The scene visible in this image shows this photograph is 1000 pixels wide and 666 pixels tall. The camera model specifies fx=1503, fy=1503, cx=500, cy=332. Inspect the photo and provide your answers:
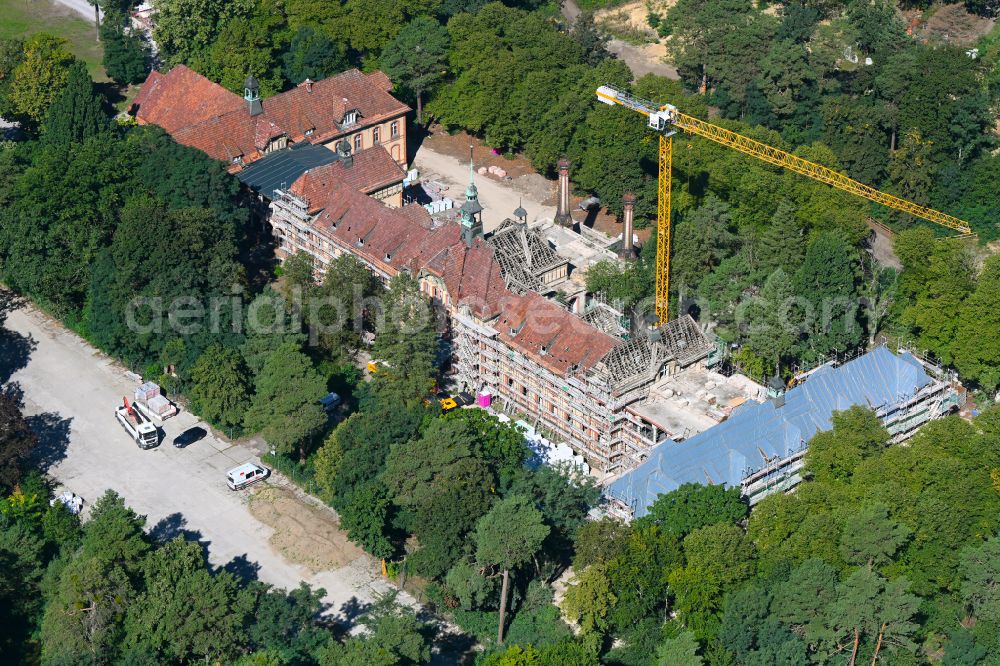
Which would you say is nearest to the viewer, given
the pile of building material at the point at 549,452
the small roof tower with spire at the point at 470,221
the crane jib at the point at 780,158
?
the pile of building material at the point at 549,452

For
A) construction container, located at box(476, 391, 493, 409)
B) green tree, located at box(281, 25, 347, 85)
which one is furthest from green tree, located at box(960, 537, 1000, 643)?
green tree, located at box(281, 25, 347, 85)

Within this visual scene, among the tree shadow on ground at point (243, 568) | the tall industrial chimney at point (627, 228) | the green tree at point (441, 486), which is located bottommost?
the tree shadow on ground at point (243, 568)

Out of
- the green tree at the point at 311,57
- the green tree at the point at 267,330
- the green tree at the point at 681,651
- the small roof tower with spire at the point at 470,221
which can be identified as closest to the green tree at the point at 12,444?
the green tree at the point at 267,330

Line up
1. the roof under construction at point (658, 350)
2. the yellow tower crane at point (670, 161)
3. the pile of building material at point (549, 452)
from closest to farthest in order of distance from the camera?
1. the roof under construction at point (658, 350)
2. the pile of building material at point (549, 452)
3. the yellow tower crane at point (670, 161)

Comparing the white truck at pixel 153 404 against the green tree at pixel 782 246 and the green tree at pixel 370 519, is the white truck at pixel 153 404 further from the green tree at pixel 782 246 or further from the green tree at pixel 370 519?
the green tree at pixel 782 246

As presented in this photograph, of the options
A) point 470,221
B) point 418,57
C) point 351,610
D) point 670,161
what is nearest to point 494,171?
point 418,57

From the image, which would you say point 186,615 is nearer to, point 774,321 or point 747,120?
point 774,321

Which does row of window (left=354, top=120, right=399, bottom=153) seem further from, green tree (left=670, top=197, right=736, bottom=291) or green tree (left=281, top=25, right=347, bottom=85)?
green tree (left=670, top=197, right=736, bottom=291)
